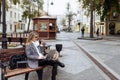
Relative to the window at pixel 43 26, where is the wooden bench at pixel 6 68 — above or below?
below

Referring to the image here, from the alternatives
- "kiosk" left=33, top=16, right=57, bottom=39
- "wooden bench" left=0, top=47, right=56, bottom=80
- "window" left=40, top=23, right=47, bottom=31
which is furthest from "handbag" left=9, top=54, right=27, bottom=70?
"window" left=40, top=23, right=47, bottom=31

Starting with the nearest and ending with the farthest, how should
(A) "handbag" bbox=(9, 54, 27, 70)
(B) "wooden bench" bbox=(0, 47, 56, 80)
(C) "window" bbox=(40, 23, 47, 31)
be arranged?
(B) "wooden bench" bbox=(0, 47, 56, 80), (A) "handbag" bbox=(9, 54, 27, 70), (C) "window" bbox=(40, 23, 47, 31)

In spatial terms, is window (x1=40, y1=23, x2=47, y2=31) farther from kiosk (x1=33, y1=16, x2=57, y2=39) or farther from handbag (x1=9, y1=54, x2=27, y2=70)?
handbag (x1=9, y1=54, x2=27, y2=70)

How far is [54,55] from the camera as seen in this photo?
31.2 feet

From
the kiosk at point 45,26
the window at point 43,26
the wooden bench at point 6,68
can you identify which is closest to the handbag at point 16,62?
the wooden bench at point 6,68

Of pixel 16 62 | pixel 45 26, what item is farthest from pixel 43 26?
pixel 16 62

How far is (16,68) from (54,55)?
1182 millimetres

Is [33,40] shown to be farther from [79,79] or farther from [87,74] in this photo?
[87,74]

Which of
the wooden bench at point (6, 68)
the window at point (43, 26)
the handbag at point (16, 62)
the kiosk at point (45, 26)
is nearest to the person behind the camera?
the wooden bench at point (6, 68)

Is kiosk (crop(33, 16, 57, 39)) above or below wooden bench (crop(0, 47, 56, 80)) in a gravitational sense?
above

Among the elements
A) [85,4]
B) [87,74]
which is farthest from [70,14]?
[87,74]

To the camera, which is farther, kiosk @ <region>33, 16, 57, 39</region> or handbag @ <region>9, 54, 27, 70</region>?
kiosk @ <region>33, 16, 57, 39</region>

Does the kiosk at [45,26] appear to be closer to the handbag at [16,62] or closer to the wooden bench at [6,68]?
the wooden bench at [6,68]

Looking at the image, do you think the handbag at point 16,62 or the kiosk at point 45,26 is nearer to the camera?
the handbag at point 16,62
